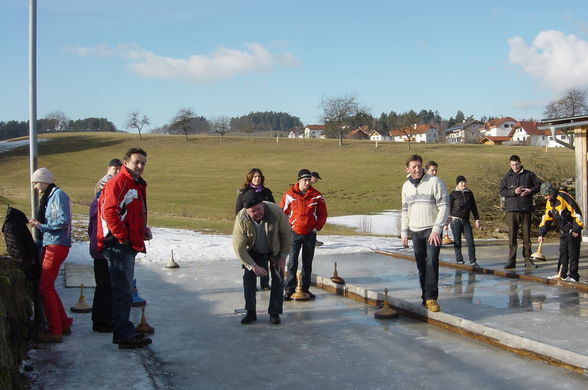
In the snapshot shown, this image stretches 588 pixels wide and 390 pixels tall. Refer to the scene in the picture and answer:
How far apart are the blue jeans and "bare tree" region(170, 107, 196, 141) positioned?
10061 centimetres

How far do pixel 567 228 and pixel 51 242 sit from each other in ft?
26.6

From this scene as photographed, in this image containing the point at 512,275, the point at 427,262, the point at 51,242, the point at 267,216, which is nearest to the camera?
the point at 51,242

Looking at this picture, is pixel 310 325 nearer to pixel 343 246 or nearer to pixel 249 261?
pixel 249 261

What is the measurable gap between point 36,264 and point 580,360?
5.56m

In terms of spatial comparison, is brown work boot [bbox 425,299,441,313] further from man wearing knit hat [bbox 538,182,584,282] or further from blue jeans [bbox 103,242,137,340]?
blue jeans [bbox 103,242,137,340]

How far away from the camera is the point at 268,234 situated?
7566 mm

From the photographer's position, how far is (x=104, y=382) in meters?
5.21

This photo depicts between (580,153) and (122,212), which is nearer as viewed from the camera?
(122,212)

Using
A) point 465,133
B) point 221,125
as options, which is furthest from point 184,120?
point 465,133

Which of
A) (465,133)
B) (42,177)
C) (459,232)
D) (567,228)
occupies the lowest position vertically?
(459,232)

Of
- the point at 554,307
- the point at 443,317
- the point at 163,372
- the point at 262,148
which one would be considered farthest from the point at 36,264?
the point at 262,148

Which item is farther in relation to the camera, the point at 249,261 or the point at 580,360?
the point at 249,261

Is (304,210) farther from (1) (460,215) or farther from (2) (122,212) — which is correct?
(1) (460,215)

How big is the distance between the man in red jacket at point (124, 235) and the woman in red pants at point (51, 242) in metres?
0.54
